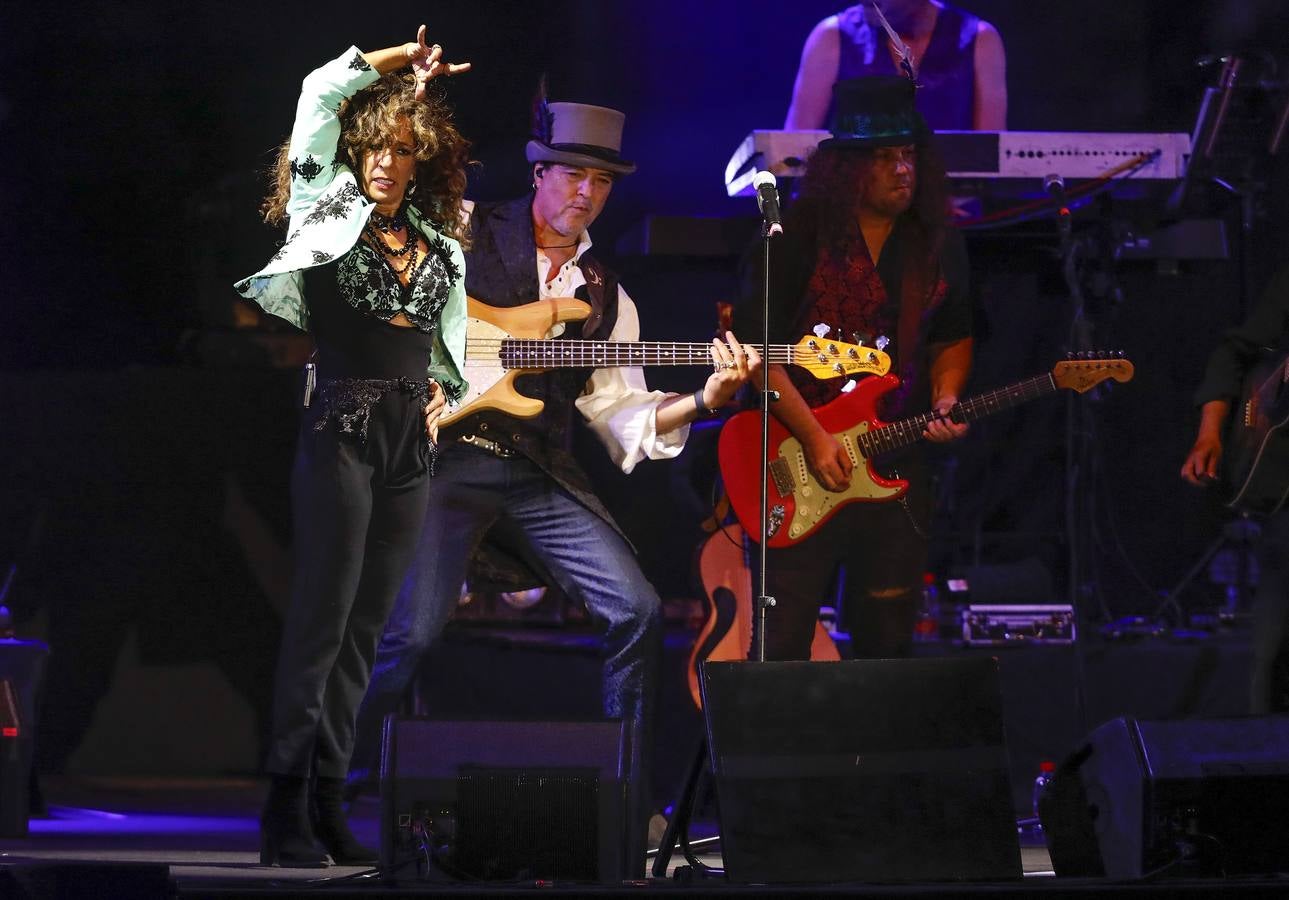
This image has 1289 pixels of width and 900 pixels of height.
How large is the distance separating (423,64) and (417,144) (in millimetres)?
240

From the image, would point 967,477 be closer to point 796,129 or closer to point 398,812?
point 796,129

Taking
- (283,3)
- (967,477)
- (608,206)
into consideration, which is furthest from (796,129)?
(283,3)

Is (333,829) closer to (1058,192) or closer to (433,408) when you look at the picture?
(433,408)

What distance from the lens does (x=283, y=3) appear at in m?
6.38

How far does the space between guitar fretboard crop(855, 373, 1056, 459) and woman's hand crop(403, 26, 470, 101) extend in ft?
6.22

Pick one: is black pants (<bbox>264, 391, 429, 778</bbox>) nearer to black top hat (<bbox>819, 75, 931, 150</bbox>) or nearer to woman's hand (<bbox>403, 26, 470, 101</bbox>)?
woman's hand (<bbox>403, 26, 470, 101</bbox>)

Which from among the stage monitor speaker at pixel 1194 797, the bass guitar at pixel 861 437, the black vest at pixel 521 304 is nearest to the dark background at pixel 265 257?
the bass guitar at pixel 861 437

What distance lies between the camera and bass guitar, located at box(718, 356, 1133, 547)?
5391 millimetres

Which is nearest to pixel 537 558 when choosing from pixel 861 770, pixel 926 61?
pixel 861 770

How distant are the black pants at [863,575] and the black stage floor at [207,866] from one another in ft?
2.62

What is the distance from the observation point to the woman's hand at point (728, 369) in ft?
16.7

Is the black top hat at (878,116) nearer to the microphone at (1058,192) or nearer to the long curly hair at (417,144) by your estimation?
the microphone at (1058,192)

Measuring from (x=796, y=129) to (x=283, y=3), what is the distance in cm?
218

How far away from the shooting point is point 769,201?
454cm
